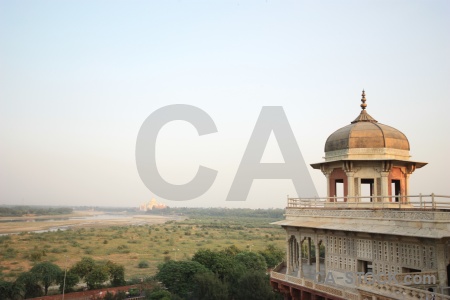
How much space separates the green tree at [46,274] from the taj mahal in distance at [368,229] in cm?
2607

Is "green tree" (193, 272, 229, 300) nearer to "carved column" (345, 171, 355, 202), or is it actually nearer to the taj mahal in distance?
the taj mahal in distance

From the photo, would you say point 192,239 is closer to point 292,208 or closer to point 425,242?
point 292,208

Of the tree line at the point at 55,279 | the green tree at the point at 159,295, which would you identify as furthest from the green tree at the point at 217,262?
the tree line at the point at 55,279

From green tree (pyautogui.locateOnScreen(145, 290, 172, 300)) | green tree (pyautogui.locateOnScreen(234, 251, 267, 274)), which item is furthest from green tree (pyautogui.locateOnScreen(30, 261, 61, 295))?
green tree (pyautogui.locateOnScreen(234, 251, 267, 274))

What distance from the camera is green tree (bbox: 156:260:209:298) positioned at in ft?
116

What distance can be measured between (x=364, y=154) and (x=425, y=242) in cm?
570

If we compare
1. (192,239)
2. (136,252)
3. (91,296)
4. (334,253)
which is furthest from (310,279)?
(192,239)

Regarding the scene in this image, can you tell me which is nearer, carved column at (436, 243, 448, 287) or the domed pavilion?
carved column at (436, 243, 448, 287)

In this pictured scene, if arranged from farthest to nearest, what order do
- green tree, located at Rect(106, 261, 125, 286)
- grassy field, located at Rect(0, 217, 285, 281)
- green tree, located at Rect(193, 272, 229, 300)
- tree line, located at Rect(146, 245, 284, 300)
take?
grassy field, located at Rect(0, 217, 285, 281)
green tree, located at Rect(106, 261, 125, 286)
green tree, located at Rect(193, 272, 229, 300)
tree line, located at Rect(146, 245, 284, 300)

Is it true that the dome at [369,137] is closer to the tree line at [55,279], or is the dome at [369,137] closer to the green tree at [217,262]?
the green tree at [217,262]

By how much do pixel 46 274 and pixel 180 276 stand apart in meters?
13.2

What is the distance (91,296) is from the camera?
122 feet

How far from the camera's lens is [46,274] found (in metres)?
38.3

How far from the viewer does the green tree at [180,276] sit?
116 ft
